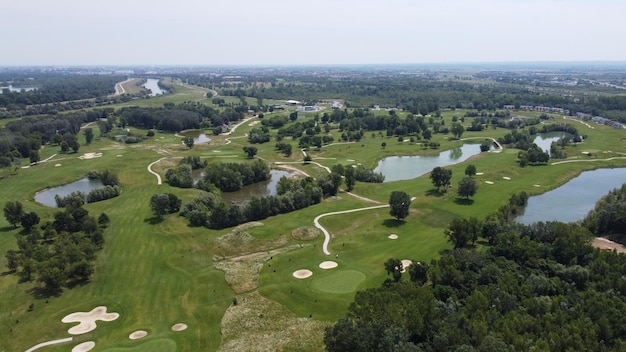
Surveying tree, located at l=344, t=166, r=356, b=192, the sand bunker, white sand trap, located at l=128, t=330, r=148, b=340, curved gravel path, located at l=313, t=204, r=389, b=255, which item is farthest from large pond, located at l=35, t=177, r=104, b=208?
tree, located at l=344, t=166, r=356, b=192

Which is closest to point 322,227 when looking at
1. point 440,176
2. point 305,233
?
point 305,233

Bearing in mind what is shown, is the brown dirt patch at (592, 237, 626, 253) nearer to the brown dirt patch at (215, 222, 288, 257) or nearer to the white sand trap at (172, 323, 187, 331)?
the brown dirt patch at (215, 222, 288, 257)

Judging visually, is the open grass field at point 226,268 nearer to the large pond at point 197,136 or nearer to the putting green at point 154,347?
the putting green at point 154,347

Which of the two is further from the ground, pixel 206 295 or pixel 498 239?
pixel 498 239

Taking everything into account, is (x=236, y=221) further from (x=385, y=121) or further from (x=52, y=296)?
(x=385, y=121)

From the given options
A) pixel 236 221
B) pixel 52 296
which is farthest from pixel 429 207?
pixel 52 296

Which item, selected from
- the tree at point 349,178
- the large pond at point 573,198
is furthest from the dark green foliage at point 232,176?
the large pond at point 573,198

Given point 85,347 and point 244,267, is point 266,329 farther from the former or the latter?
point 85,347
